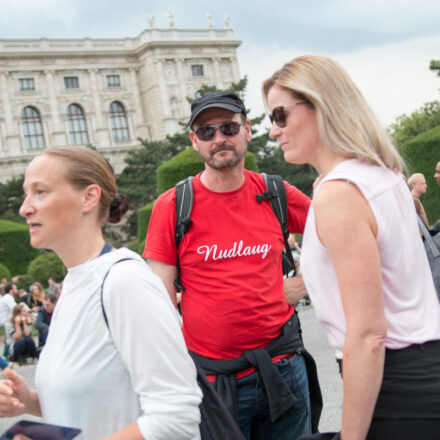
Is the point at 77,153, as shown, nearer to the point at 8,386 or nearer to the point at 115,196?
the point at 115,196

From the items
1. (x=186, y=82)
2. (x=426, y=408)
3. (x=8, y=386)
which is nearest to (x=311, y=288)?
(x=426, y=408)

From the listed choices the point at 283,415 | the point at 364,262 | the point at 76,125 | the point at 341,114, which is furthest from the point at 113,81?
the point at 364,262

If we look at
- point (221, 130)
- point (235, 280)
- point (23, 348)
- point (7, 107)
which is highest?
point (7, 107)

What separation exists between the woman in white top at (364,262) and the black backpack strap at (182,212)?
866 mm

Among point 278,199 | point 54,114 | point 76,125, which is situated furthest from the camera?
point 76,125

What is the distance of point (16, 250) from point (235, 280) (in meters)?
20.6

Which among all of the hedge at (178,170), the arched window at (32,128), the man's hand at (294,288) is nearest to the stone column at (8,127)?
the arched window at (32,128)

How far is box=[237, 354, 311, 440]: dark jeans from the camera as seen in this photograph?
7.04ft

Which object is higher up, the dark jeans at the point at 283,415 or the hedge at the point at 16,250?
the hedge at the point at 16,250

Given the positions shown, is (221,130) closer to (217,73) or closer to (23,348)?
(23,348)

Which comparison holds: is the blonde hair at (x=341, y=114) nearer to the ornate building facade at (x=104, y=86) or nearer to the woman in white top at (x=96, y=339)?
the woman in white top at (x=96, y=339)

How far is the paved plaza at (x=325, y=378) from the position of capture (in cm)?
379

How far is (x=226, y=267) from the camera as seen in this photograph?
7.28 feet

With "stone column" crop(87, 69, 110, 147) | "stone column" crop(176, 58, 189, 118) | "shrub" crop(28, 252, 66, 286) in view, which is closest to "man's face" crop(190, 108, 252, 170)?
"shrub" crop(28, 252, 66, 286)
